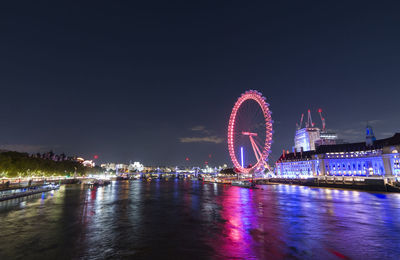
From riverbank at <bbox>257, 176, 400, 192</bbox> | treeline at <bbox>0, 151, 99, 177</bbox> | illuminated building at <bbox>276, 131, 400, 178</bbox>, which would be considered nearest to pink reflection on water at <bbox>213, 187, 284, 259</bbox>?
riverbank at <bbox>257, 176, 400, 192</bbox>

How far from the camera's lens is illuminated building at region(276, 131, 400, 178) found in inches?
3799

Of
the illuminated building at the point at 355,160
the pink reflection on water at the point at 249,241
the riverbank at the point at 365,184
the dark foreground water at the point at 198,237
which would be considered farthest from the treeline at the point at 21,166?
the illuminated building at the point at 355,160

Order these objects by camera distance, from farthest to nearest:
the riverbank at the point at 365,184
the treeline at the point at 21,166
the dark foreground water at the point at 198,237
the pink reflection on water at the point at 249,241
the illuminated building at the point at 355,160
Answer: the illuminated building at the point at 355,160 → the treeline at the point at 21,166 → the riverbank at the point at 365,184 → the dark foreground water at the point at 198,237 → the pink reflection on water at the point at 249,241

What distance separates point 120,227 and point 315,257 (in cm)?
1797

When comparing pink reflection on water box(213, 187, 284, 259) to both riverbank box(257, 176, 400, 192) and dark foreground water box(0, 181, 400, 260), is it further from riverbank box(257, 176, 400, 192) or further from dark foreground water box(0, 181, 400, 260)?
riverbank box(257, 176, 400, 192)

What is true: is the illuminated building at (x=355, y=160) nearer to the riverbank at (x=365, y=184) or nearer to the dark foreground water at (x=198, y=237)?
the riverbank at (x=365, y=184)

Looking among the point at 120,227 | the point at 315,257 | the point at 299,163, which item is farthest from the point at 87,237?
the point at 299,163

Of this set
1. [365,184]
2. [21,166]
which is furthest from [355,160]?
[21,166]

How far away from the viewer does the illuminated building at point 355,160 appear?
96500 millimetres

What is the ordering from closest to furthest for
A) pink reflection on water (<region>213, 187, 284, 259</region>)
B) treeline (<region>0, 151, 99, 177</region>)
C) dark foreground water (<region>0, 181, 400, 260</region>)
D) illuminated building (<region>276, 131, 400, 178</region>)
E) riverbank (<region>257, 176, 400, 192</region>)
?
pink reflection on water (<region>213, 187, 284, 259</region>) → dark foreground water (<region>0, 181, 400, 260</region>) → riverbank (<region>257, 176, 400, 192</region>) → treeline (<region>0, 151, 99, 177</region>) → illuminated building (<region>276, 131, 400, 178</region>)

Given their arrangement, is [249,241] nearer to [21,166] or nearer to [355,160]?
[21,166]

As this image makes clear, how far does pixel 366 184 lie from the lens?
73.5m

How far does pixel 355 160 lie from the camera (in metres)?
120

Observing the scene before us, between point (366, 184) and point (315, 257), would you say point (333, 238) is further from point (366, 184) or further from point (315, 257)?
point (366, 184)
